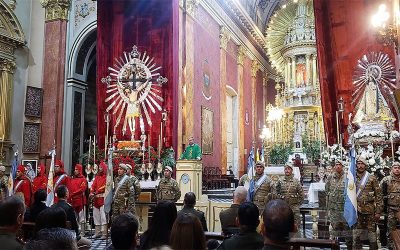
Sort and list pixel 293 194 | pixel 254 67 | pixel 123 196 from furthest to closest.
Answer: pixel 254 67 < pixel 123 196 < pixel 293 194

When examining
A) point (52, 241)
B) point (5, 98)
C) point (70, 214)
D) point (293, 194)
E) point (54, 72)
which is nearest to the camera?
point (52, 241)

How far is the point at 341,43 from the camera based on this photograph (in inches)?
524

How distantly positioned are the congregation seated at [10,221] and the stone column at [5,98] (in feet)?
34.5

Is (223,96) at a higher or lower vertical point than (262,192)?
higher

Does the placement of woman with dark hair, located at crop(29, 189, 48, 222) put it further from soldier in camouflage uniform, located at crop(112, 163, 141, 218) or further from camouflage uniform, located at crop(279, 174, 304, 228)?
camouflage uniform, located at crop(279, 174, 304, 228)

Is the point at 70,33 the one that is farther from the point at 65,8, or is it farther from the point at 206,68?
the point at 206,68

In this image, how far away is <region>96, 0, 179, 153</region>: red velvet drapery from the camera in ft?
42.7

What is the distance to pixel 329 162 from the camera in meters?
9.26

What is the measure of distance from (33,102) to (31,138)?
3.98 ft

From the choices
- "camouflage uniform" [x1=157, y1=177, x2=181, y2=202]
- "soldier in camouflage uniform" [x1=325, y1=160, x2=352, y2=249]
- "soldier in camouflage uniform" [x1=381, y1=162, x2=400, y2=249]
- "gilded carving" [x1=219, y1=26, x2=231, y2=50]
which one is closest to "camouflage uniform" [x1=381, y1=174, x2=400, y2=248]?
"soldier in camouflage uniform" [x1=381, y1=162, x2=400, y2=249]

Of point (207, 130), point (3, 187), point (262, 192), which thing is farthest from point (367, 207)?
point (207, 130)

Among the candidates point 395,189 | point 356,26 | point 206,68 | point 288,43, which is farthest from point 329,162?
point 288,43

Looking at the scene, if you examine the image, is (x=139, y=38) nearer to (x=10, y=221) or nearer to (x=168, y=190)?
(x=168, y=190)

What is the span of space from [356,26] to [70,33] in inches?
384
